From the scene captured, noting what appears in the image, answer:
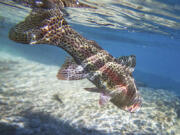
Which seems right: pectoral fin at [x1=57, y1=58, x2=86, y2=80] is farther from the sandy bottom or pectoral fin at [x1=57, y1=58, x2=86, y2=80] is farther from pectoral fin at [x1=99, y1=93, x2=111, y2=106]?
the sandy bottom

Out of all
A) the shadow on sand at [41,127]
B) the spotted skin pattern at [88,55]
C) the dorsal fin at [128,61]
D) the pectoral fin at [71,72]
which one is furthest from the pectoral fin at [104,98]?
the shadow on sand at [41,127]

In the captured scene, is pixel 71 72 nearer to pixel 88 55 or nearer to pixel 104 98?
pixel 88 55

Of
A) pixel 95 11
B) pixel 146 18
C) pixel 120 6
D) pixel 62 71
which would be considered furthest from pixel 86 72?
pixel 146 18

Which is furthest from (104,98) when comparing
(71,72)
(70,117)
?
(70,117)

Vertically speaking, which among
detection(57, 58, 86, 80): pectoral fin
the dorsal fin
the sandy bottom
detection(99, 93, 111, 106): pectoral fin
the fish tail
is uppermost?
the fish tail

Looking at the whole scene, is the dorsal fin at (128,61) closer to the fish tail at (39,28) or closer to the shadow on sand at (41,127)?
the fish tail at (39,28)

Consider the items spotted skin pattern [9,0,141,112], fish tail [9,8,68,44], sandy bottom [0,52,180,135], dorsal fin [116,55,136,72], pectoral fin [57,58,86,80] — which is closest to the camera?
fish tail [9,8,68,44]

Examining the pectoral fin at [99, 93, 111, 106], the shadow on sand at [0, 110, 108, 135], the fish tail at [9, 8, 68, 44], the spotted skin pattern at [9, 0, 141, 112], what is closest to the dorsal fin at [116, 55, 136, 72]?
the spotted skin pattern at [9, 0, 141, 112]

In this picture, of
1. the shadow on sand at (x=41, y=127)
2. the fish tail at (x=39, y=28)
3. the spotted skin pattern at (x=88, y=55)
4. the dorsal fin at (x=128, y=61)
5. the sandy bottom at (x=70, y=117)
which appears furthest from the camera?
the sandy bottom at (x=70, y=117)

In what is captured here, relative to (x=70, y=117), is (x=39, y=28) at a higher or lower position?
higher

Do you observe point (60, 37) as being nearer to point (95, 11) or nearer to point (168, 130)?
point (168, 130)
